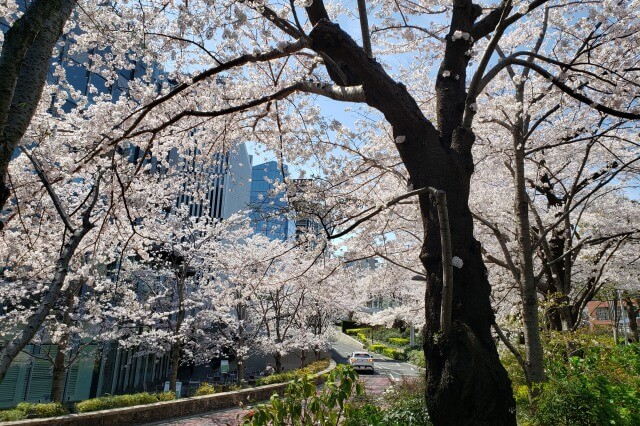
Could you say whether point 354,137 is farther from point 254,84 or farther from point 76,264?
point 76,264

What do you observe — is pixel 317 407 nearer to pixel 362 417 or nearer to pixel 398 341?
pixel 362 417

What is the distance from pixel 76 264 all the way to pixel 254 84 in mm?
7915

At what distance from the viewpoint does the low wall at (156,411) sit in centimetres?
787

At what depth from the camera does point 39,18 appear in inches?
89.4

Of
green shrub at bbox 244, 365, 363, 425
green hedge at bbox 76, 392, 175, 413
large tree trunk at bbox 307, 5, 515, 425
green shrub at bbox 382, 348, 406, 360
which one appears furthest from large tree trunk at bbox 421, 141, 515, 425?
green shrub at bbox 382, 348, 406, 360

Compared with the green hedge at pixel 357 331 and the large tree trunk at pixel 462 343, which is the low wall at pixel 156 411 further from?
the green hedge at pixel 357 331

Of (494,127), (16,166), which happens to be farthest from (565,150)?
(16,166)

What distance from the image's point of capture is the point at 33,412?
25.8 ft

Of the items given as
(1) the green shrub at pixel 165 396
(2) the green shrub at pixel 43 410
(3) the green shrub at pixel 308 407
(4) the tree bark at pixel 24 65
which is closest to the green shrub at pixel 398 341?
(1) the green shrub at pixel 165 396

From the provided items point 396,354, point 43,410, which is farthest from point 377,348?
point 43,410

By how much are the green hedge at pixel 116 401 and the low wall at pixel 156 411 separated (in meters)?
0.36

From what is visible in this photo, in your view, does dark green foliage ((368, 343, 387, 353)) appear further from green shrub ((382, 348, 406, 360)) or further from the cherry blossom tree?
the cherry blossom tree

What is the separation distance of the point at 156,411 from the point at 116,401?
92 cm

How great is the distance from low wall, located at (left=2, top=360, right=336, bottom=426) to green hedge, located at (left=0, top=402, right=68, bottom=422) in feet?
1.20
